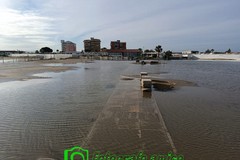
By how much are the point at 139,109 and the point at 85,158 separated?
3963mm

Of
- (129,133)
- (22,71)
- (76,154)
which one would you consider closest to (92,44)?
(22,71)

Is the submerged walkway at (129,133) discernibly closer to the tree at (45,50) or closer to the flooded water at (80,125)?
the flooded water at (80,125)

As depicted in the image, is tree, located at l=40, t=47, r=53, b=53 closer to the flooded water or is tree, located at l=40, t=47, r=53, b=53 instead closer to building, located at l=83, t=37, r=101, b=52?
building, located at l=83, t=37, r=101, b=52

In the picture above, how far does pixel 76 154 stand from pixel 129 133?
5.97ft

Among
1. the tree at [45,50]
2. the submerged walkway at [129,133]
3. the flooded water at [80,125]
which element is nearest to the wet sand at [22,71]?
the flooded water at [80,125]

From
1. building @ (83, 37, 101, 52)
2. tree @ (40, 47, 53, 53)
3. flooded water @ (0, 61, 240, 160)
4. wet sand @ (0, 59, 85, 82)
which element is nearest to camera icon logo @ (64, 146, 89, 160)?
flooded water @ (0, 61, 240, 160)

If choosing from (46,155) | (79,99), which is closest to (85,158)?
(46,155)

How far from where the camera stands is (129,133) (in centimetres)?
509

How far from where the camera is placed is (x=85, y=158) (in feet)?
12.8

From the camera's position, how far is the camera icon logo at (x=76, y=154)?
390 cm

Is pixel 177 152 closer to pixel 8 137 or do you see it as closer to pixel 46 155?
pixel 46 155

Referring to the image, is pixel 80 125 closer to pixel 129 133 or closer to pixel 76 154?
pixel 76 154

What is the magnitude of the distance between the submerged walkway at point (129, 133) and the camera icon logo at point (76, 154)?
0.19 meters

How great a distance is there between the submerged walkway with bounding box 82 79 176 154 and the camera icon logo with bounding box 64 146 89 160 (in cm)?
19
